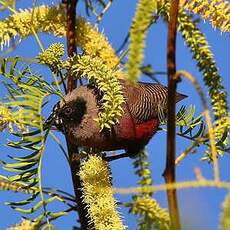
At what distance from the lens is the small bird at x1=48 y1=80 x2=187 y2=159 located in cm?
105

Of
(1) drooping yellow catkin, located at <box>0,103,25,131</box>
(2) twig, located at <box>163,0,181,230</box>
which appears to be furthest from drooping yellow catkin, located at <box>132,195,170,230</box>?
(1) drooping yellow catkin, located at <box>0,103,25,131</box>

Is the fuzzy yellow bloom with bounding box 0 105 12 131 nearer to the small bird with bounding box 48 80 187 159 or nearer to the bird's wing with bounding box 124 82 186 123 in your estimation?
the small bird with bounding box 48 80 187 159

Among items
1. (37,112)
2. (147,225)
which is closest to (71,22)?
(37,112)

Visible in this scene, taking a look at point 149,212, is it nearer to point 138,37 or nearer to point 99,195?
point 99,195

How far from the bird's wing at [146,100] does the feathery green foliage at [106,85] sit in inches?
2.8

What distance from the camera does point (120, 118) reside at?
1006mm

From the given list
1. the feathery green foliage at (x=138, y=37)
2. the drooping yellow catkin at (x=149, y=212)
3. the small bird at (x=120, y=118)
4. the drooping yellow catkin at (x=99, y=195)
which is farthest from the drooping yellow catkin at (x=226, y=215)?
the small bird at (x=120, y=118)

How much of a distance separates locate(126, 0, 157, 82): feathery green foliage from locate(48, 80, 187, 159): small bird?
0.53 metres

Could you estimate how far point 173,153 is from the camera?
0.53 metres

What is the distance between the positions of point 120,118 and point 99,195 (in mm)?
151

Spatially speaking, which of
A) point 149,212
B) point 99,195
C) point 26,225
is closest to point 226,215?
point 149,212

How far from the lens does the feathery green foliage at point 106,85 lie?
89cm

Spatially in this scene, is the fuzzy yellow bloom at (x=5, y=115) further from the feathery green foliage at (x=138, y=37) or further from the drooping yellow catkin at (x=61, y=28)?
the feathery green foliage at (x=138, y=37)

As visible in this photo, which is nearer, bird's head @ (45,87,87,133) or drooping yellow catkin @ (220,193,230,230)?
drooping yellow catkin @ (220,193,230,230)
